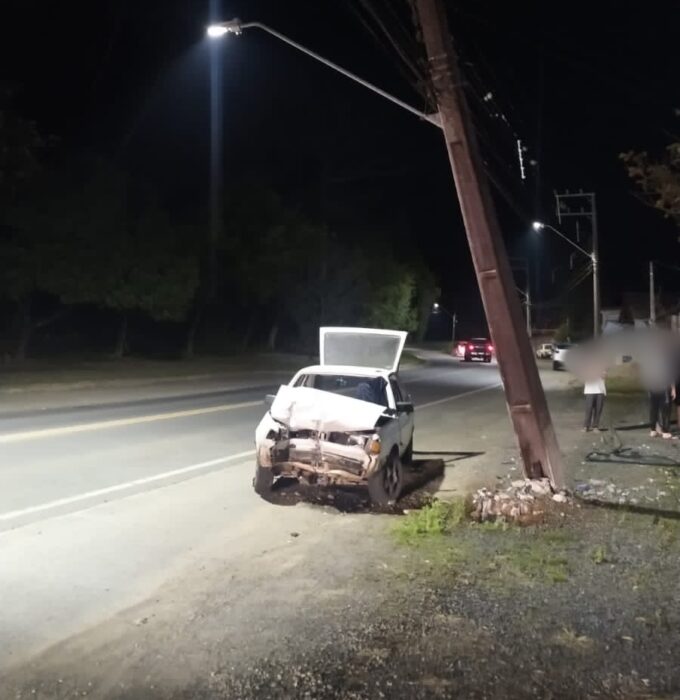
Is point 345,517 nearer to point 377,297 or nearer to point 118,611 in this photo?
point 118,611

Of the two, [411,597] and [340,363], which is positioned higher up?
[340,363]

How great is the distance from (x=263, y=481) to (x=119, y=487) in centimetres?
193

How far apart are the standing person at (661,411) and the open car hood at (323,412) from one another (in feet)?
25.4

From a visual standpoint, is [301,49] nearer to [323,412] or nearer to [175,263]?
[323,412]

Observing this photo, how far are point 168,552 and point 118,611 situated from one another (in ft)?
5.64

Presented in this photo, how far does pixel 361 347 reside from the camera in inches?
476

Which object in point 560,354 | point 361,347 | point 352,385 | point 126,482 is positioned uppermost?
point 361,347

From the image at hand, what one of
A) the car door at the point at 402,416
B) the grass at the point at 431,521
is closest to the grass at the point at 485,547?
the grass at the point at 431,521

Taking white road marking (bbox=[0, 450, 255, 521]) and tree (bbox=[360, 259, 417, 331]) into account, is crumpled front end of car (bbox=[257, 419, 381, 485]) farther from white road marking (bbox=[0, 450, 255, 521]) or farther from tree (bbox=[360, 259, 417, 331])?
tree (bbox=[360, 259, 417, 331])

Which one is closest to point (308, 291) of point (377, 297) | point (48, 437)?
point (377, 297)

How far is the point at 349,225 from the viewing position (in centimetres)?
5812

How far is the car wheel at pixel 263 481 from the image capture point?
33.2 feet

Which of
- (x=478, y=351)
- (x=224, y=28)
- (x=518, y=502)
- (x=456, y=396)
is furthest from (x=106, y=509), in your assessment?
(x=478, y=351)

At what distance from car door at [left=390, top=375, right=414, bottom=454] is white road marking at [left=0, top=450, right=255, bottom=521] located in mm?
2936
